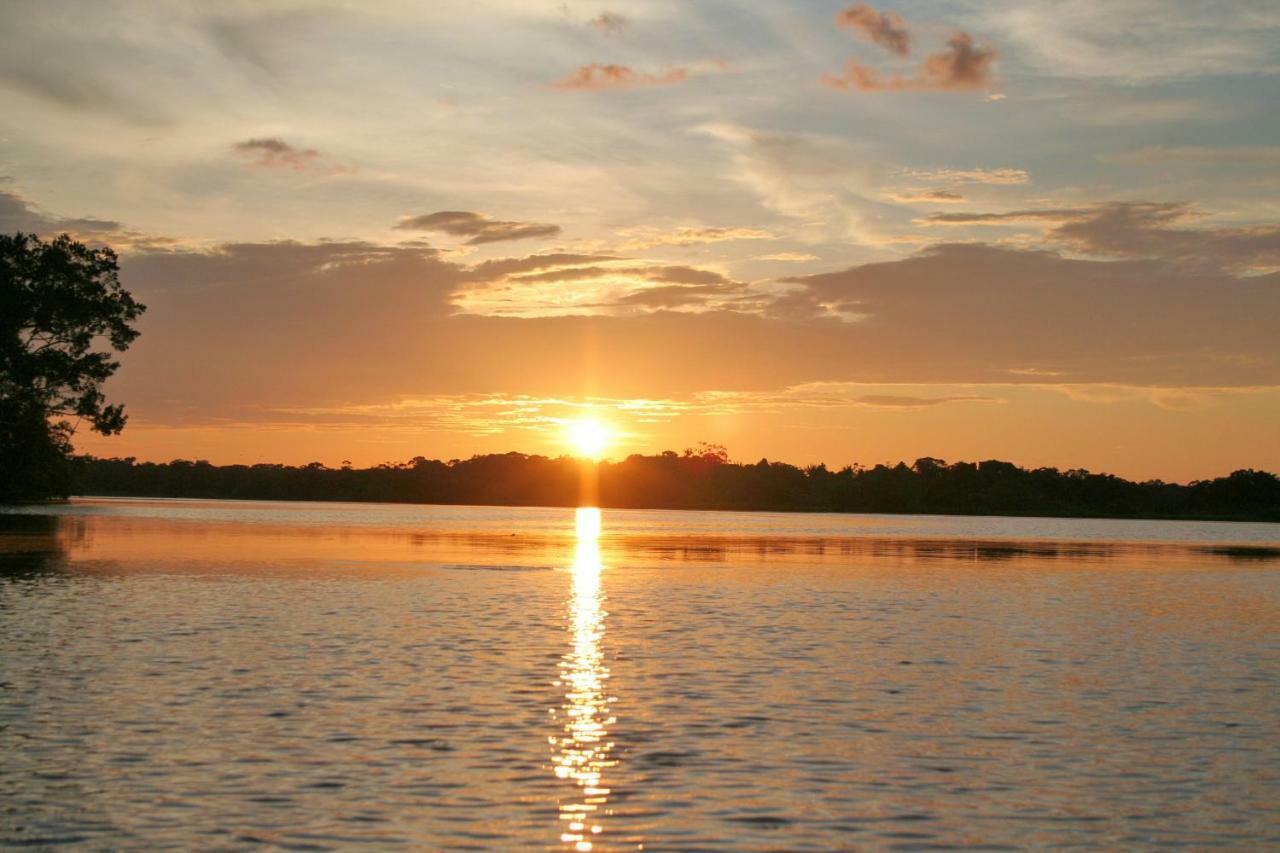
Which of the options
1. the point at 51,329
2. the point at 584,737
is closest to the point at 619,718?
the point at 584,737

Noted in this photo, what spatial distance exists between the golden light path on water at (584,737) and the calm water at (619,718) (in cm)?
7

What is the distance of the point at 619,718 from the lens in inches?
702

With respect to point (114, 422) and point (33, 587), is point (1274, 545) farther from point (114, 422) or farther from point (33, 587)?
point (33, 587)

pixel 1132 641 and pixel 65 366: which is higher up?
pixel 65 366

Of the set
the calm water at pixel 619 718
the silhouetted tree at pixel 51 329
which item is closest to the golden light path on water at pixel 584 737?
the calm water at pixel 619 718

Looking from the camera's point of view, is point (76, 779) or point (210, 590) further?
point (210, 590)

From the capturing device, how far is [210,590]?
3553 centimetres

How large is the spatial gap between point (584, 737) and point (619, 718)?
1.55m

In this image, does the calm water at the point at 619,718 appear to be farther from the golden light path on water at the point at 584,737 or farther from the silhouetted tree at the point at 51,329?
the silhouetted tree at the point at 51,329

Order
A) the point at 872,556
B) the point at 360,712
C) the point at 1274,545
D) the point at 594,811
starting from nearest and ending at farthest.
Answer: the point at 594,811, the point at 360,712, the point at 872,556, the point at 1274,545

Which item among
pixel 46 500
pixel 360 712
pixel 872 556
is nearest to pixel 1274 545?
pixel 872 556

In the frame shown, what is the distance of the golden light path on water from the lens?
12.4 metres

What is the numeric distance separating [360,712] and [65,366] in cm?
6830

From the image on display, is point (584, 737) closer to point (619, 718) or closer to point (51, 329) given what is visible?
point (619, 718)
